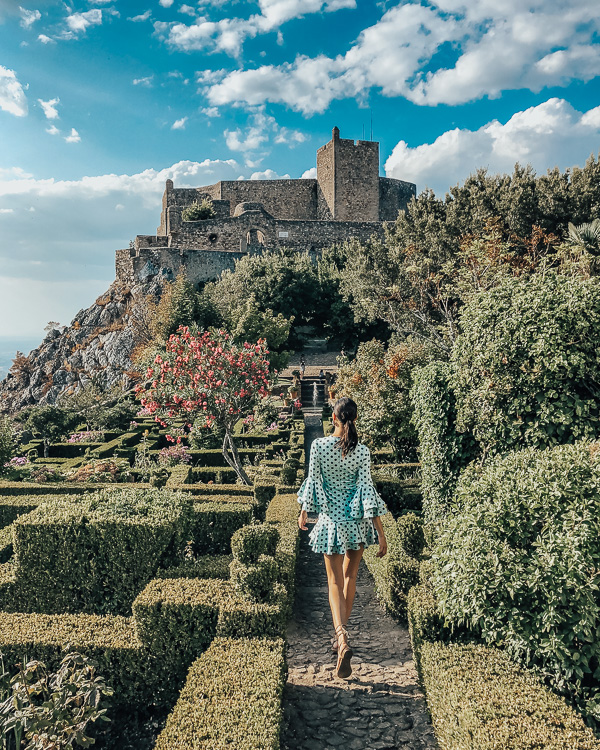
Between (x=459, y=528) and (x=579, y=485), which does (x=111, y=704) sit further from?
(x=579, y=485)

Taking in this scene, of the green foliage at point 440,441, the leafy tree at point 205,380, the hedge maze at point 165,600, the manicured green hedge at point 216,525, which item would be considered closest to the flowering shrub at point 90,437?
the leafy tree at point 205,380

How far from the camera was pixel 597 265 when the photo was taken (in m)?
11.7

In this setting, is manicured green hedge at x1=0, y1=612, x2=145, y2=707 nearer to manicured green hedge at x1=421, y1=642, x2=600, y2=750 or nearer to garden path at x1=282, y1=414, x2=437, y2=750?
garden path at x1=282, y1=414, x2=437, y2=750

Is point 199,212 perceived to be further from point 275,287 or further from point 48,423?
point 48,423

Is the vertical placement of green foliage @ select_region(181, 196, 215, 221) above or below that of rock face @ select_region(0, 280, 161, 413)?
above

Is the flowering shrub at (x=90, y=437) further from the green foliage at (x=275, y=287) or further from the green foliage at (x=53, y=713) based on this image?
the green foliage at (x=53, y=713)

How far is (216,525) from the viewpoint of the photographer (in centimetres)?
715

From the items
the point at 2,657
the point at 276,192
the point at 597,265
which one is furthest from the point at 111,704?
the point at 276,192

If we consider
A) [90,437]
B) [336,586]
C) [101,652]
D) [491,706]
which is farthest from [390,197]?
[491,706]

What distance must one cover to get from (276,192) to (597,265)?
3551 centimetres

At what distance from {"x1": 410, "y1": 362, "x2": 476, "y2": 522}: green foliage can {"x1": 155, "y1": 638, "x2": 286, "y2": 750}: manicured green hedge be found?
3.94 metres

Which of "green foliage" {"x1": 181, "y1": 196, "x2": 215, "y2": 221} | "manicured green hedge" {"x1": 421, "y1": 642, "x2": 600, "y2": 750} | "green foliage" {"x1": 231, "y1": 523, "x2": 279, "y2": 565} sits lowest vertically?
"manicured green hedge" {"x1": 421, "y1": 642, "x2": 600, "y2": 750}

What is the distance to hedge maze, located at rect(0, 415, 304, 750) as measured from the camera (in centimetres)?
335

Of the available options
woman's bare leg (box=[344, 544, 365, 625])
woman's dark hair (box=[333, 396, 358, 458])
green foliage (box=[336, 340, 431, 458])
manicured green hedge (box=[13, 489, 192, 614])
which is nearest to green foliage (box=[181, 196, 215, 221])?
green foliage (box=[336, 340, 431, 458])
